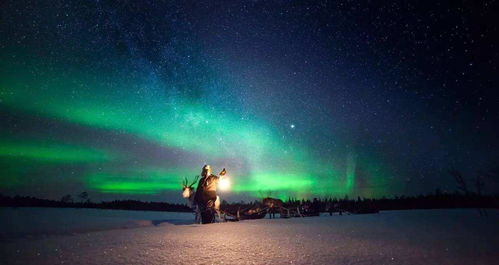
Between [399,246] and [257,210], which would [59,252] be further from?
[257,210]

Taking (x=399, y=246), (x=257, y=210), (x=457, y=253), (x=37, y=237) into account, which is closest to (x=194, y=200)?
(x=257, y=210)

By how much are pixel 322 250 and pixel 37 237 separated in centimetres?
1066

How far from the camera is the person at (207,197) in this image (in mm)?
18219

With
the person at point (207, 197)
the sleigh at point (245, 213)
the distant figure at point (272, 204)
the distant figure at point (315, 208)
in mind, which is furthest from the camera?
the distant figure at point (315, 208)

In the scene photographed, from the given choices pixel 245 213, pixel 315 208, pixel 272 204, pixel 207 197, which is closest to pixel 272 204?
pixel 272 204

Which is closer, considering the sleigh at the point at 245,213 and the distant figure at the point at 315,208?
the sleigh at the point at 245,213

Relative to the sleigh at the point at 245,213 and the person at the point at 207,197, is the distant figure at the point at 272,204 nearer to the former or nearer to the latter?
the sleigh at the point at 245,213

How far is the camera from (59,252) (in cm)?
753

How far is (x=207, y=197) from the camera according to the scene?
18.3 m

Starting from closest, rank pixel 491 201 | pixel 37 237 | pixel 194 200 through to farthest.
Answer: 1. pixel 37 237
2. pixel 194 200
3. pixel 491 201

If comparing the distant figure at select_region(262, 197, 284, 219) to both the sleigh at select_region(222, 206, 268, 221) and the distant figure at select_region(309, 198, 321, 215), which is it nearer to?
the sleigh at select_region(222, 206, 268, 221)

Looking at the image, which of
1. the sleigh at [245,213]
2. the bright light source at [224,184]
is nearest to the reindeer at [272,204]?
the sleigh at [245,213]

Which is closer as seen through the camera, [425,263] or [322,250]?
[425,263]

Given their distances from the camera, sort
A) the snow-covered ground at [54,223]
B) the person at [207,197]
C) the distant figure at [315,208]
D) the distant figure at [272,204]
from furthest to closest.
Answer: the distant figure at [315,208] → the distant figure at [272,204] → the person at [207,197] → the snow-covered ground at [54,223]
